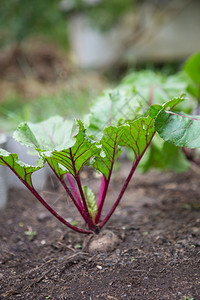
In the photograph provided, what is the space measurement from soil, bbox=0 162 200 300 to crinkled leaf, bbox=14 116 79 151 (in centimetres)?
44

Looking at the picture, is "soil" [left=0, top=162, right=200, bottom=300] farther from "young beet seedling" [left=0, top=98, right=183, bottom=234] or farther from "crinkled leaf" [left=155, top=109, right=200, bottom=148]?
"crinkled leaf" [left=155, top=109, right=200, bottom=148]

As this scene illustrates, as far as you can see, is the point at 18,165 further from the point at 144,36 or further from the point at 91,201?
the point at 144,36

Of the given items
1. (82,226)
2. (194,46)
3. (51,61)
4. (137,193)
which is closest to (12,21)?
(51,61)

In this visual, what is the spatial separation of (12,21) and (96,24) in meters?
1.40

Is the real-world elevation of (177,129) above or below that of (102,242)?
above

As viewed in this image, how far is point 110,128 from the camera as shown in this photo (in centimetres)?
111

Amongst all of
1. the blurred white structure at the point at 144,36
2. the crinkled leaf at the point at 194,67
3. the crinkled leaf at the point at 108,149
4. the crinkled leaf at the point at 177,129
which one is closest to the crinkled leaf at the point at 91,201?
the crinkled leaf at the point at 108,149

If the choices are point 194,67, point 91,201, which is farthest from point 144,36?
point 91,201

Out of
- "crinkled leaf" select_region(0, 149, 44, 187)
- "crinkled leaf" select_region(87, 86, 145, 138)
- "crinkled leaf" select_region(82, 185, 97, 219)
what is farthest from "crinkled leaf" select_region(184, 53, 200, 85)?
"crinkled leaf" select_region(0, 149, 44, 187)

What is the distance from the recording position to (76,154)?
112 centimetres

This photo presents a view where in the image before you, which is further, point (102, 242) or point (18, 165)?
point (102, 242)

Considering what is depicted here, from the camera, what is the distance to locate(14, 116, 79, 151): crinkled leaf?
124cm

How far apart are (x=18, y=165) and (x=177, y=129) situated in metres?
0.58

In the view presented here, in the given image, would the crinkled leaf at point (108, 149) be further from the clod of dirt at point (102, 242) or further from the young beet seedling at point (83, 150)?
the clod of dirt at point (102, 242)
